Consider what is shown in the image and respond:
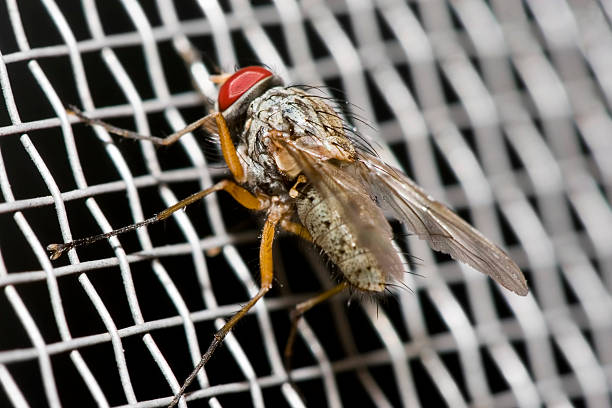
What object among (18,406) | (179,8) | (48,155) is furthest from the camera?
(179,8)

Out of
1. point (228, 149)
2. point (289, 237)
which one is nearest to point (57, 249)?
point (228, 149)

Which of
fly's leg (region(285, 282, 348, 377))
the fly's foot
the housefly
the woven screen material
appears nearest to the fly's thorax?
the housefly

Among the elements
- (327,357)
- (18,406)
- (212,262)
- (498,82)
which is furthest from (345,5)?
(18,406)

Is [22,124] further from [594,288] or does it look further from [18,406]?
[594,288]

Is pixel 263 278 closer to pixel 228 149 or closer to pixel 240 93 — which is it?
pixel 228 149

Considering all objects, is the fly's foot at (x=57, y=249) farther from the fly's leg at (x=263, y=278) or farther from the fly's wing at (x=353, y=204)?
the fly's wing at (x=353, y=204)

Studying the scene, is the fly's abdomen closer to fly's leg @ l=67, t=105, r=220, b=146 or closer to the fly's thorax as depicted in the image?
the fly's thorax
